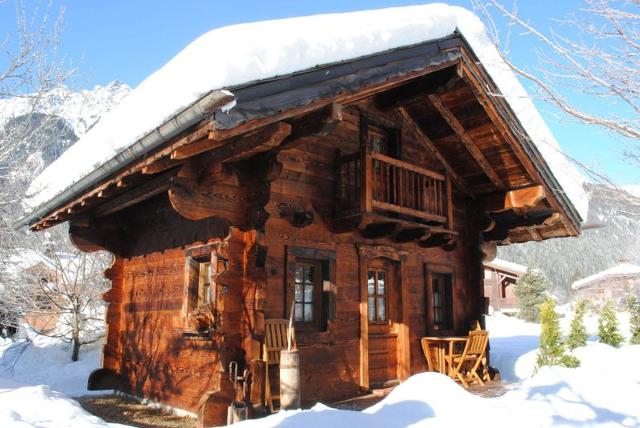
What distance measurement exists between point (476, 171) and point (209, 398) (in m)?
6.16

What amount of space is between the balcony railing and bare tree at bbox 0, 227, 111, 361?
993 cm

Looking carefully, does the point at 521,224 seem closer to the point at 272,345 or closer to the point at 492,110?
the point at 492,110

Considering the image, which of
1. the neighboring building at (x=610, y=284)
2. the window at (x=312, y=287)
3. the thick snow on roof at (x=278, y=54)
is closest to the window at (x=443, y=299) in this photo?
the window at (x=312, y=287)

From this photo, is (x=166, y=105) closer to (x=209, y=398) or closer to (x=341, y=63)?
(x=341, y=63)

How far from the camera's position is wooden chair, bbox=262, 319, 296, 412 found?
19.7 feet

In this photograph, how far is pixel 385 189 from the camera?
848 cm

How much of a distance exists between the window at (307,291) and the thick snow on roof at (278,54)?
293 centimetres

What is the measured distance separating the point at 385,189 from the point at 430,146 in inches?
57.5

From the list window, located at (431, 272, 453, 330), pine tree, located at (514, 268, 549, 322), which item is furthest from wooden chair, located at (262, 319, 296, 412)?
pine tree, located at (514, 268, 549, 322)

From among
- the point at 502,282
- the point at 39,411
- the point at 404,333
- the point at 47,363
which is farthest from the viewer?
the point at 502,282

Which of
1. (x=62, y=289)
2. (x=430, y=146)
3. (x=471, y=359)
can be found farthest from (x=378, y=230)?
(x=62, y=289)

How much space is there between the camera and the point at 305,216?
680 centimetres

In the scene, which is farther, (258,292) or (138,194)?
(138,194)

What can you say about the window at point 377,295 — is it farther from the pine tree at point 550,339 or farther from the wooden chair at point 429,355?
the pine tree at point 550,339
